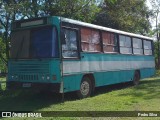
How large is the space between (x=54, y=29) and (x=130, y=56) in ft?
24.9

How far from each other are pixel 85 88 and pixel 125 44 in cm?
526

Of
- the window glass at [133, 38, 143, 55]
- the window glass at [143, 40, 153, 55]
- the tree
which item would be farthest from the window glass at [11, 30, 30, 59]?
the tree

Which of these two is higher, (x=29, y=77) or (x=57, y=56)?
(x=57, y=56)

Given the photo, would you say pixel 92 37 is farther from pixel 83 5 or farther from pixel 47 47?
pixel 83 5

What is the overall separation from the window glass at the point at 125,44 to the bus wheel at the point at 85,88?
13.5 feet

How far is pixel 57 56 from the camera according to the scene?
11.6 meters

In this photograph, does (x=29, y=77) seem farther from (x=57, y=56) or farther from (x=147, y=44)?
(x=147, y=44)

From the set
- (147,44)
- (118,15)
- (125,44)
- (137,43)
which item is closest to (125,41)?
(125,44)

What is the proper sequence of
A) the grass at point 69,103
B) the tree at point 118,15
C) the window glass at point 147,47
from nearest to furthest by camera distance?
the grass at point 69,103 < the window glass at point 147,47 < the tree at point 118,15

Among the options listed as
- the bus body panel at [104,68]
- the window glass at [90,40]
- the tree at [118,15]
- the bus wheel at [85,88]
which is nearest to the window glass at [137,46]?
the bus body panel at [104,68]

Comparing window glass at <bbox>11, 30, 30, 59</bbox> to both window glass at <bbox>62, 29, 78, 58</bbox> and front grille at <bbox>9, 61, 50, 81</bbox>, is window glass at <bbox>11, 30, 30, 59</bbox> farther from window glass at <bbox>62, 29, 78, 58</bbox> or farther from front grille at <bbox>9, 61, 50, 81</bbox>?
window glass at <bbox>62, 29, 78, 58</bbox>

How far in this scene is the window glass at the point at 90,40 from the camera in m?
13.4

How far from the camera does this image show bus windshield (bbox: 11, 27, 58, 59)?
11697 mm

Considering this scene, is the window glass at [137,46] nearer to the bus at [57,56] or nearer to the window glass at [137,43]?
the window glass at [137,43]
